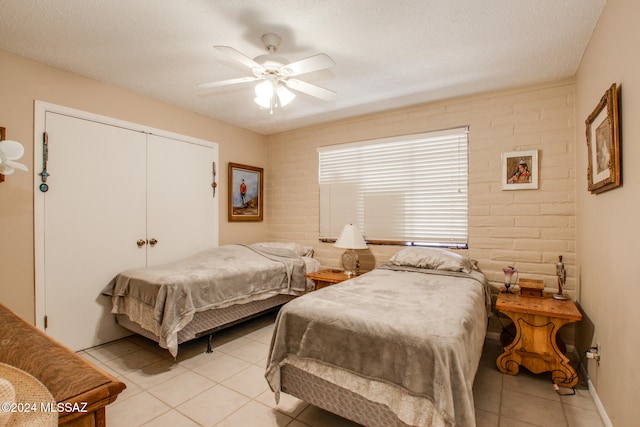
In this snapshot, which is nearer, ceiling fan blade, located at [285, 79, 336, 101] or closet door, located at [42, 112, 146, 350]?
ceiling fan blade, located at [285, 79, 336, 101]

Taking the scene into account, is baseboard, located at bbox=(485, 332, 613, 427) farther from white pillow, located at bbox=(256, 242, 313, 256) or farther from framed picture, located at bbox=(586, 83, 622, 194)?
white pillow, located at bbox=(256, 242, 313, 256)

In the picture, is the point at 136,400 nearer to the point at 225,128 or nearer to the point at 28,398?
the point at 28,398

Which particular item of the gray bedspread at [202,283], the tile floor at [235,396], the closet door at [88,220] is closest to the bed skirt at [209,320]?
the gray bedspread at [202,283]

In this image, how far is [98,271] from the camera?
114 inches

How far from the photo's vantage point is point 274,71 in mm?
2115

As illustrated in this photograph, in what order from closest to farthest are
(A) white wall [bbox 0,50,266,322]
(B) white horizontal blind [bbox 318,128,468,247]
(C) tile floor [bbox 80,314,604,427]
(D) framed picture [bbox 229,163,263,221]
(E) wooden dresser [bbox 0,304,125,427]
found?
(E) wooden dresser [bbox 0,304,125,427], (C) tile floor [bbox 80,314,604,427], (A) white wall [bbox 0,50,266,322], (B) white horizontal blind [bbox 318,128,468,247], (D) framed picture [bbox 229,163,263,221]

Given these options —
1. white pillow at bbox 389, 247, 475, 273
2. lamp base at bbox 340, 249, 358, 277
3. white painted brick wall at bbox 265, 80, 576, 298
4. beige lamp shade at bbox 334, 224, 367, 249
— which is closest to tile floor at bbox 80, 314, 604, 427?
white pillow at bbox 389, 247, 475, 273

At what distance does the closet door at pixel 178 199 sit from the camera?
10.9ft

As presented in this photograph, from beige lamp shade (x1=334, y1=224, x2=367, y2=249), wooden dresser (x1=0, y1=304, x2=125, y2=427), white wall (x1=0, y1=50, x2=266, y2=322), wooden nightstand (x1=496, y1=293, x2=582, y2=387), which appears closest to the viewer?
wooden dresser (x1=0, y1=304, x2=125, y2=427)

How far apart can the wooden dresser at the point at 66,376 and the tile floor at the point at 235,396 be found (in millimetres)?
1195

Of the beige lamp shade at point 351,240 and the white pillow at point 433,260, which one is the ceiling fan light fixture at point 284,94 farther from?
the white pillow at point 433,260

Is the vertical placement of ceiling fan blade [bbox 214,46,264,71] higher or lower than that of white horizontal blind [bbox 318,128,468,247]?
higher

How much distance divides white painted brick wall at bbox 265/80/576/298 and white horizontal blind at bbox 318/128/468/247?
0.37 ft

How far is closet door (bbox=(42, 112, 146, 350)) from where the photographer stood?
263 centimetres
